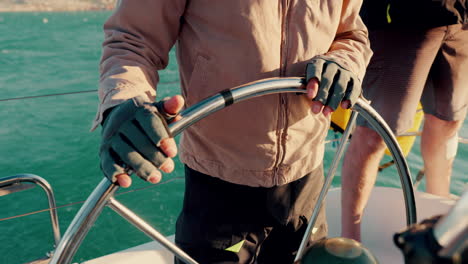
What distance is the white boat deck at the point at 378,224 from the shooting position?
1326 millimetres

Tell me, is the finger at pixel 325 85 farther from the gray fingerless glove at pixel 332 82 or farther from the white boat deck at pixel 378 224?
the white boat deck at pixel 378 224

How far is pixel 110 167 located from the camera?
0.50m

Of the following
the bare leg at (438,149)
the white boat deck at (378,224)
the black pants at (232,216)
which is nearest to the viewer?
the black pants at (232,216)

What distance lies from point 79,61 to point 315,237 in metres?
11.4

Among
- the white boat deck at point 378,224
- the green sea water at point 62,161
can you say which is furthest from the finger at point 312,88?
the green sea water at point 62,161

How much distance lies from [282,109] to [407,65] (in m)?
0.65

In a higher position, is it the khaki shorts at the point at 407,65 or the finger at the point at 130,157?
the finger at the point at 130,157

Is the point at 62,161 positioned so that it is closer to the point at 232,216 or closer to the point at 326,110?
the point at 232,216

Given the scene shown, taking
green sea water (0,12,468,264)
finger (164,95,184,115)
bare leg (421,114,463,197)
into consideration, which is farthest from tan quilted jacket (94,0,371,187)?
bare leg (421,114,463,197)

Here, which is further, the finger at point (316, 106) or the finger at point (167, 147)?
the finger at point (316, 106)

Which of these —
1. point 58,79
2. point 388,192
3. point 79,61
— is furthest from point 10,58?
point 388,192

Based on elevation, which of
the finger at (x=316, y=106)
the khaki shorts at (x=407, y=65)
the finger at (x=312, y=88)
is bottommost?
the khaki shorts at (x=407, y=65)

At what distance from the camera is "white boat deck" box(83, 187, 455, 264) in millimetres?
1326

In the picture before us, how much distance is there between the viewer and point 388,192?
1.60 m
